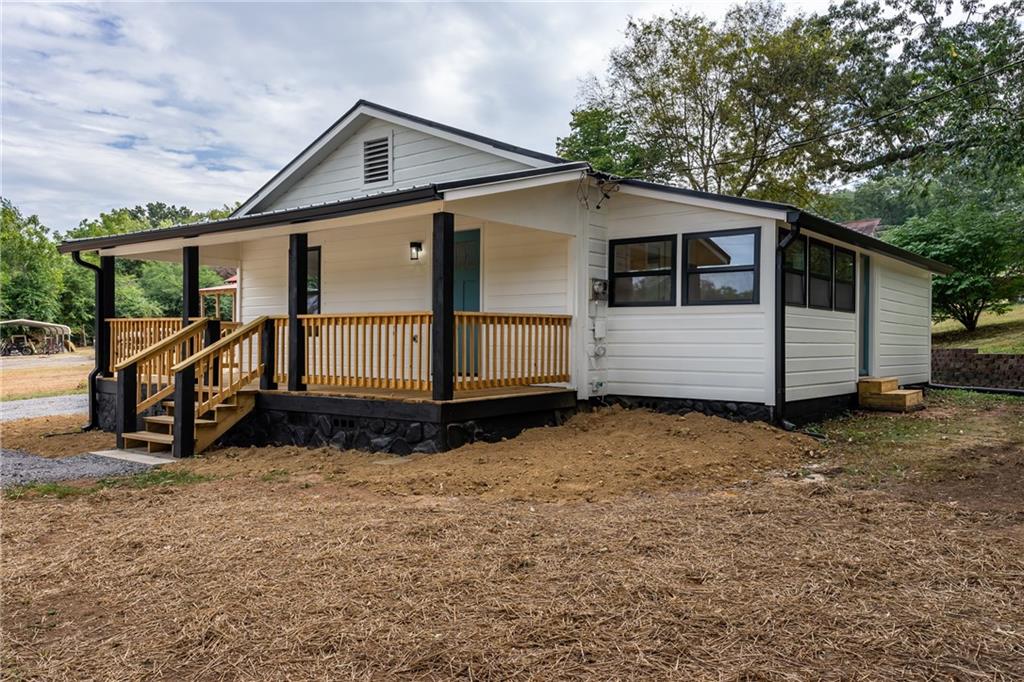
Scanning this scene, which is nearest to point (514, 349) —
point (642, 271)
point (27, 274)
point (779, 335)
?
point (642, 271)

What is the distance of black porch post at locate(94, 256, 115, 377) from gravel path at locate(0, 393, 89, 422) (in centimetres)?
217

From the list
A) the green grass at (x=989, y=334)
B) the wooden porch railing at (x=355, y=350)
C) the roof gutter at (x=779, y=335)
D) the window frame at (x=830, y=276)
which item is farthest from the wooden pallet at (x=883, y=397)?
the green grass at (x=989, y=334)

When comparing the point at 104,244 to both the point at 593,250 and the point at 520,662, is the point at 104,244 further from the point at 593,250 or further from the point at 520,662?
the point at 520,662

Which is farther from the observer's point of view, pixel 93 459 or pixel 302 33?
pixel 302 33

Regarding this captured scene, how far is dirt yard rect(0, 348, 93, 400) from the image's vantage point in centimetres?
1620

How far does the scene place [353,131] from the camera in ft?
38.0

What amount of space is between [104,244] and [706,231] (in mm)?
9027

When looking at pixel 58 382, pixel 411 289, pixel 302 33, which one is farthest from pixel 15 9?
pixel 58 382

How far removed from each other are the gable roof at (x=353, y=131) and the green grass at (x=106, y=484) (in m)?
6.17

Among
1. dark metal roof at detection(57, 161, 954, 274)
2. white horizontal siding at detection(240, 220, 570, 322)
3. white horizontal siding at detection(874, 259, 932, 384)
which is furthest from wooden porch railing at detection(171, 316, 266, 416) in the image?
white horizontal siding at detection(874, 259, 932, 384)

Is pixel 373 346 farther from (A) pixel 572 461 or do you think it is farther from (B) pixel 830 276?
(B) pixel 830 276

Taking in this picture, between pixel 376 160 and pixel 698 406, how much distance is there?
679 centimetres

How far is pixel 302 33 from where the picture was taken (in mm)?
11766

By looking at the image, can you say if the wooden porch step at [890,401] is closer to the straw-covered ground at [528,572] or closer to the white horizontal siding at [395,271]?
the straw-covered ground at [528,572]
